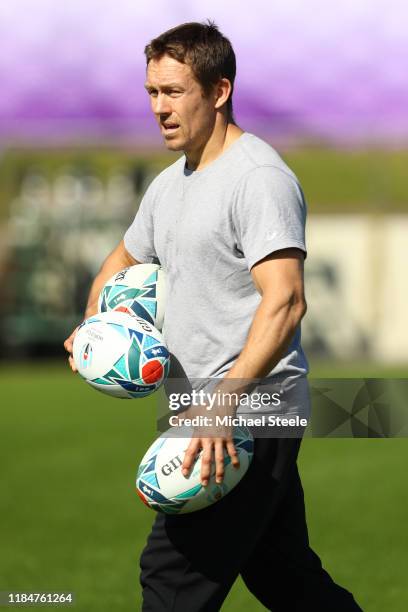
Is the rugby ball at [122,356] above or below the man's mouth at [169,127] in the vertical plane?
below

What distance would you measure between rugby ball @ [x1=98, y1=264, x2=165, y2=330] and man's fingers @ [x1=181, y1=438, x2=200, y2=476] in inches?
30.0

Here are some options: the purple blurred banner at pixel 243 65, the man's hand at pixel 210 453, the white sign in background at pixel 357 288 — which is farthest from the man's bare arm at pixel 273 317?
the white sign in background at pixel 357 288

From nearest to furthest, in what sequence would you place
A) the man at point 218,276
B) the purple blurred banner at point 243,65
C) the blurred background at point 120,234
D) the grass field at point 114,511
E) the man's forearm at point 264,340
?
1. the man's forearm at point 264,340
2. the man at point 218,276
3. the grass field at point 114,511
4. the blurred background at point 120,234
5. the purple blurred banner at point 243,65

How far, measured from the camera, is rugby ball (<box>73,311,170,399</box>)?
4.07m

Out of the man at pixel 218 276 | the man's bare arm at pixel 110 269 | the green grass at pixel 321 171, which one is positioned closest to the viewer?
the man at pixel 218 276

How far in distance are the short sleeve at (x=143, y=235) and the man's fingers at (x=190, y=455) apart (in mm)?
1009

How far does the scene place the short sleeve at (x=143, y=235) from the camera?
173 inches

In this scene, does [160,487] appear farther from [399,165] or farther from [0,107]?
[399,165]

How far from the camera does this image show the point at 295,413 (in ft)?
13.1

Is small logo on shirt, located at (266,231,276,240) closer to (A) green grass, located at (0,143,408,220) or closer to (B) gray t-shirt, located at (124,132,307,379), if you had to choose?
(B) gray t-shirt, located at (124,132,307,379)

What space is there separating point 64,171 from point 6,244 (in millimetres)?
7013

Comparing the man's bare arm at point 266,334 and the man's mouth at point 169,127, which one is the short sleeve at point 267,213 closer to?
the man's bare arm at point 266,334

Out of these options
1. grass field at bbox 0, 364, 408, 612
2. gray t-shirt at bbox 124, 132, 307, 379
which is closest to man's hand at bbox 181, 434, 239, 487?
gray t-shirt at bbox 124, 132, 307, 379

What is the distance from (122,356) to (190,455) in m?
0.51
